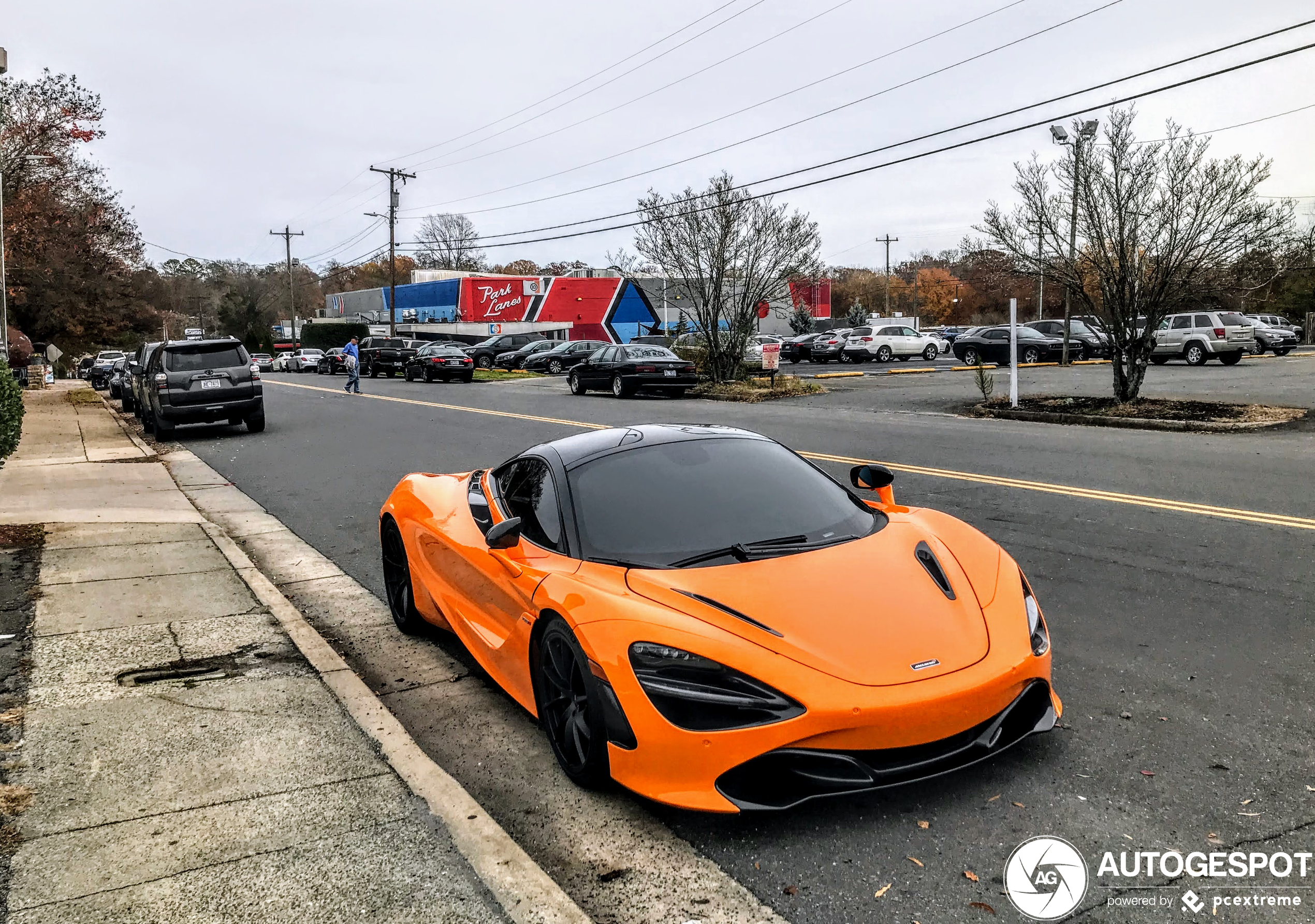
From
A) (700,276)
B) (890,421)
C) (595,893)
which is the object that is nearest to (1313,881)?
(595,893)

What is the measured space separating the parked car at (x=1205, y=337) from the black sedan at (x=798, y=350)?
17648 millimetres

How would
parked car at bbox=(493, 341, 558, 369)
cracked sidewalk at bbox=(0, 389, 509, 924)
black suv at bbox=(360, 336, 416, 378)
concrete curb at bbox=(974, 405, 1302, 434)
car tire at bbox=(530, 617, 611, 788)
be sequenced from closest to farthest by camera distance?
cracked sidewalk at bbox=(0, 389, 509, 924)
car tire at bbox=(530, 617, 611, 788)
concrete curb at bbox=(974, 405, 1302, 434)
parked car at bbox=(493, 341, 558, 369)
black suv at bbox=(360, 336, 416, 378)

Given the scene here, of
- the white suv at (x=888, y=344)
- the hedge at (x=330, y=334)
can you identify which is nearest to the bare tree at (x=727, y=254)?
the white suv at (x=888, y=344)

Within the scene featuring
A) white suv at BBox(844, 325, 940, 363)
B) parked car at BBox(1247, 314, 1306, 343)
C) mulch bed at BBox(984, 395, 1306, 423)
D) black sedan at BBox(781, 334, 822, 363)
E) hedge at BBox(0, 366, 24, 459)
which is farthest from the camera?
black sedan at BBox(781, 334, 822, 363)

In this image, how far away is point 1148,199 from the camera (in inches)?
634

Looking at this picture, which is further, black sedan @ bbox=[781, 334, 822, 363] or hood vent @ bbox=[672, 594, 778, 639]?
black sedan @ bbox=[781, 334, 822, 363]

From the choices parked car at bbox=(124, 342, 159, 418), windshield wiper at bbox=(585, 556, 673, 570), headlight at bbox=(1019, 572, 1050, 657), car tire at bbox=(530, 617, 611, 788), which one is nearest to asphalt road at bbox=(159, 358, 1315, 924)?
car tire at bbox=(530, 617, 611, 788)

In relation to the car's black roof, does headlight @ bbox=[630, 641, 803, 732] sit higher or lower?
lower

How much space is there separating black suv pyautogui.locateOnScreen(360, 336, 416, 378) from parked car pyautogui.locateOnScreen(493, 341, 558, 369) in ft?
13.1

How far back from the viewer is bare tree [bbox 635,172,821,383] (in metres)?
27.5

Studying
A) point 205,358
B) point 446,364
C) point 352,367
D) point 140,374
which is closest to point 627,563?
point 205,358

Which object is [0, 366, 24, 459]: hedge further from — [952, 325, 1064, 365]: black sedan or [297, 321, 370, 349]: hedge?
[297, 321, 370, 349]: hedge

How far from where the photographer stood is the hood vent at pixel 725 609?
332 cm

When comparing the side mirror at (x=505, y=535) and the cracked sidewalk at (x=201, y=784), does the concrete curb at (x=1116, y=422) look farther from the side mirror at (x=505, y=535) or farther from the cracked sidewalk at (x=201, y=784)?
the cracked sidewalk at (x=201, y=784)
